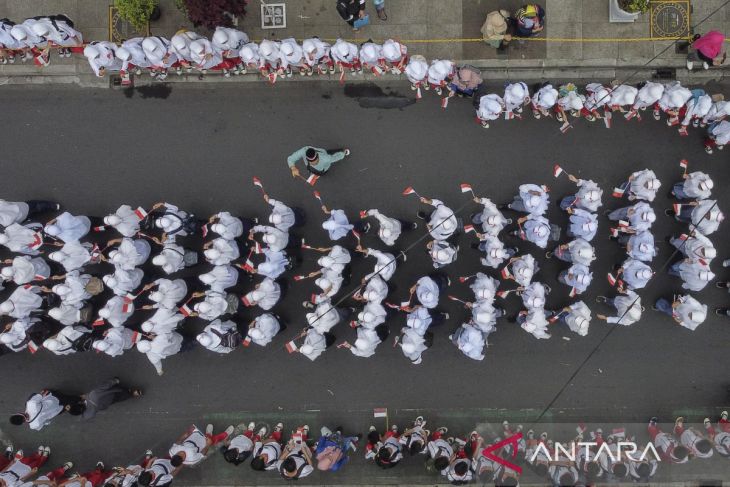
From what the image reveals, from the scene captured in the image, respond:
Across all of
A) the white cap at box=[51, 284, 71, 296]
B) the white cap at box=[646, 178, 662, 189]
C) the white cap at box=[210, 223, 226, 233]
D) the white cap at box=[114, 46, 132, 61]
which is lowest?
the white cap at box=[51, 284, 71, 296]

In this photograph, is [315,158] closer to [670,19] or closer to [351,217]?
[351,217]

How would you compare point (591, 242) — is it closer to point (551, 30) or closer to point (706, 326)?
point (706, 326)

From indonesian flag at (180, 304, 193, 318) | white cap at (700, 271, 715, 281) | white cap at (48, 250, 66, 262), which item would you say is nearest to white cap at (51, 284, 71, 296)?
white cap at (48, 250, 66, 262)

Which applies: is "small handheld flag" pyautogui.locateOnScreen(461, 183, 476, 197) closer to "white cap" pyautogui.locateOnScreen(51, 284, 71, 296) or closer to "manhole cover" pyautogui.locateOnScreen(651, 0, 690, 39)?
"manhole cover" pyautogui.locateOnScreen(651, 0, 690, 39)

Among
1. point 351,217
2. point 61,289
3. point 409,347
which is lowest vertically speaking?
point 409,347

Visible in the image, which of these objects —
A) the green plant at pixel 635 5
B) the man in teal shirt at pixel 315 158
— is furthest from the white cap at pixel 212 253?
the green plant at pixel 635 5

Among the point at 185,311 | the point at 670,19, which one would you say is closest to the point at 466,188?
the point at 670,19
